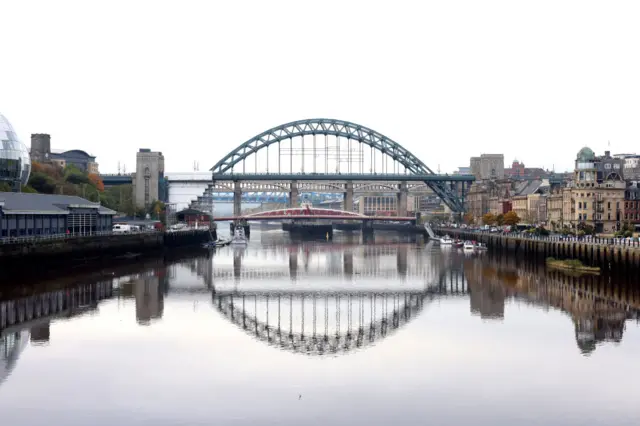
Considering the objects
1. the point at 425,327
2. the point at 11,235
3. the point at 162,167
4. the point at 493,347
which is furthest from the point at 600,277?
the point at 162,167

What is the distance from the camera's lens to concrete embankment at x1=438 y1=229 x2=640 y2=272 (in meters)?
58.8

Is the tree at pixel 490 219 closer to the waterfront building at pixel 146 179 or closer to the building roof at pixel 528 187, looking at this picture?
the building roof at pixel 528 187

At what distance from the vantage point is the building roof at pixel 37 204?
62300 mm

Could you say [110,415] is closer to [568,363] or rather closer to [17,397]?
[17,397]

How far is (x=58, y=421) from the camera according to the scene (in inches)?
921

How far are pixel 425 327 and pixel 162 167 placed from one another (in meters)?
105

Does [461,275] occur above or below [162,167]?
below

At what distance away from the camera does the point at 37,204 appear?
68.5 metres

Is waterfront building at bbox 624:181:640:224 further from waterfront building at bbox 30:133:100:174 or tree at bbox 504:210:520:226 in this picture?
waterfront building at bbox 30:133:100:174

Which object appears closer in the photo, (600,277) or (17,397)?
(17,397)

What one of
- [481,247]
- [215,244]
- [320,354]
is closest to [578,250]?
[481,247]

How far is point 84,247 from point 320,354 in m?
38.8

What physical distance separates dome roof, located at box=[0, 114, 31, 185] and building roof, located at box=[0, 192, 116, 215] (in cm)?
557

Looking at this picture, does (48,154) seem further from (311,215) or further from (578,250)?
(578,250)
